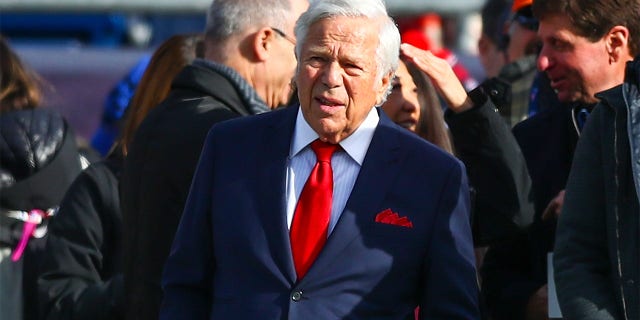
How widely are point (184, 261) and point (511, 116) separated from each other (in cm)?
273

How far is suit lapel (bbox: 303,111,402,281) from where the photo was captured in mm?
4098

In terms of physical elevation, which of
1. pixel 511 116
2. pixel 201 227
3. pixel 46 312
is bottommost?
pixel 46 312

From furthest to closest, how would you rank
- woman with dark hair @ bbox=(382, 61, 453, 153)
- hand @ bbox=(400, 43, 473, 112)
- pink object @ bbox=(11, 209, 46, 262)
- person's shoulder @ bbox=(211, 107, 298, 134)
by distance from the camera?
pink object @ bbox=(11, 209, 46, 262)
woman with dark hair @ bbox=(382, 61, 453, 153)
hand @ bbox=(400, 43, 473, 112)
person's shoulder @ bbox=(211, 107, 298, 134)

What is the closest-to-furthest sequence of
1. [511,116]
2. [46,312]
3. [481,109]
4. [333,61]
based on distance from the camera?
[333,61] → [481,109] → [46,312] → [511,116]

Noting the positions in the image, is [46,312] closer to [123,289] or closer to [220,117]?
[123,289]

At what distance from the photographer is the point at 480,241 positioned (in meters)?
4.84

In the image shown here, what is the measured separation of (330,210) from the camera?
4.16m

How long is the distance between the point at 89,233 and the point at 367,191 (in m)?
1.67

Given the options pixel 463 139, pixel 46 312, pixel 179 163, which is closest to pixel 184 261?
pixel 179 163

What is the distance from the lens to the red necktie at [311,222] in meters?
4.14

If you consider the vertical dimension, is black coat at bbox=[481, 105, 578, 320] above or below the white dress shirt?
below

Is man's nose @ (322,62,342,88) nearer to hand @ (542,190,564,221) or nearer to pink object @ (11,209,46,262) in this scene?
hand @ (542,190,564,221)

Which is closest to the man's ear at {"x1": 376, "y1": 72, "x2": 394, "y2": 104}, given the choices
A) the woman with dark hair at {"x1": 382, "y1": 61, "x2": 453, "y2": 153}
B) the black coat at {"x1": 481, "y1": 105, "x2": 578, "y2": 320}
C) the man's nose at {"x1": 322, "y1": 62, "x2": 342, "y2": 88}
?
the man's nose at {"x1": 322, "y1": 62, "x2": 342, "y2": 88}

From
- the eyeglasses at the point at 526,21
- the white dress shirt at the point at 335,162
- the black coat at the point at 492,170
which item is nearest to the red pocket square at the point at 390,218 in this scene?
the white dress shirt at the point at 335,162
